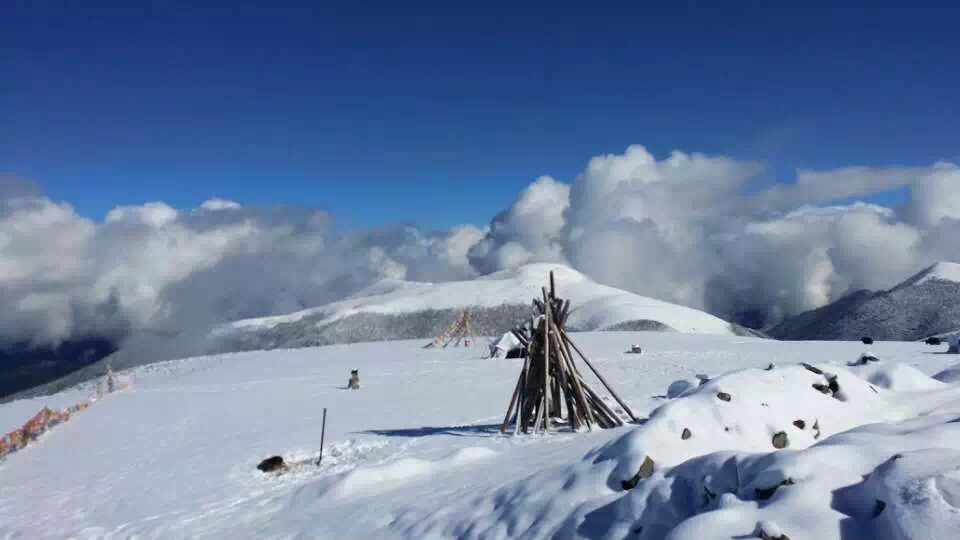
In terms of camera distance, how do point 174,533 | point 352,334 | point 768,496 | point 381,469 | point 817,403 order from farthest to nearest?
point 352,334
point 381,469
point 174,533
point 817,403
point 768,496

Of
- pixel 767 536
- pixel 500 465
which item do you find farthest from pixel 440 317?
pixel 767 536

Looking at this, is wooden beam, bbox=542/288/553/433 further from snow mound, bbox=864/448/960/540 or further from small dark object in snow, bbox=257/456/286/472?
snow mound, bbox=864/448/960/540

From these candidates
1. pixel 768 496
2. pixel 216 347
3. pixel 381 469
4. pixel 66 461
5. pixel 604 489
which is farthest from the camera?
pixel 216 347

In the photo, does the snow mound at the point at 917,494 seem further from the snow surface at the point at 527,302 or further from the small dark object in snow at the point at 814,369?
the snow surface at the point at 527,302

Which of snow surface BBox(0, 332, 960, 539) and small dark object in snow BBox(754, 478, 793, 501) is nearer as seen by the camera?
snow surface BBox(0, 332, 960, 539)

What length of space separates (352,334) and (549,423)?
320 feet

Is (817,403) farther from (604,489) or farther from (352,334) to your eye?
(352,334)

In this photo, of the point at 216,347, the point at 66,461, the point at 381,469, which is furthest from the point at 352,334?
the point at 381,469

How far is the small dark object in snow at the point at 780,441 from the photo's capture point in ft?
→ 33.8

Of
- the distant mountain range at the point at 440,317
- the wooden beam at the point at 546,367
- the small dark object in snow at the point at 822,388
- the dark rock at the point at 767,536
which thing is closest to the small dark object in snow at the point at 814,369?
the small dark object in snow at the point at 822,388

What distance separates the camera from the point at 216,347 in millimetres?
140125

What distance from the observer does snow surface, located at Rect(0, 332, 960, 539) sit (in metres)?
6.27

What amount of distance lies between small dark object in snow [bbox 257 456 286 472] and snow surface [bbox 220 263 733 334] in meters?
77.7

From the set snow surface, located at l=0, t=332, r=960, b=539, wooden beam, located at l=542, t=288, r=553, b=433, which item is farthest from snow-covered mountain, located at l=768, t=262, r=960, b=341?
wooden beam, located at l=542, t=288, r=553, b=433
